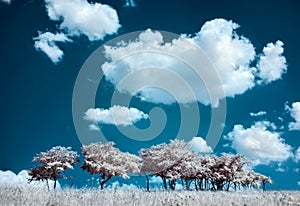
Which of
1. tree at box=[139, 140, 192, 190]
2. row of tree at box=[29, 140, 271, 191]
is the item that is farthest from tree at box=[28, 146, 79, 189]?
tree at box=[139, 140, 192, 190]

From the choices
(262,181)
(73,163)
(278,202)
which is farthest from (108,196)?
(262,181)

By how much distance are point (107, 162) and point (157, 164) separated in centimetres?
674

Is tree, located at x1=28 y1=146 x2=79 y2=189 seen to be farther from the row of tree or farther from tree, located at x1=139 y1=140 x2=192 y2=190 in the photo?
tree, located at x1=139 y1=140 x2=192 y2=190

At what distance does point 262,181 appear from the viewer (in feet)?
216

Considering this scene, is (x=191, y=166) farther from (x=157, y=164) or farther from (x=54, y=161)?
(x=54, y=161)

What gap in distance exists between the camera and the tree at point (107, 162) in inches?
1789

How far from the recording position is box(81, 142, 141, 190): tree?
45438mm

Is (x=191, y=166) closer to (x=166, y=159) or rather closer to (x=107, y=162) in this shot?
(x=166, y=159)

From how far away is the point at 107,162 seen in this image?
46594mm

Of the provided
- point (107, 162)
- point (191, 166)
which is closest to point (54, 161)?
point (107, 162)

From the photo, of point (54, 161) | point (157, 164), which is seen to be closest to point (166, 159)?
point (157, 164)

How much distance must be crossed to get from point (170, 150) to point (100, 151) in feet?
31.2

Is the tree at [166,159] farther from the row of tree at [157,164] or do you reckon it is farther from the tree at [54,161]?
the tree at [54,161]

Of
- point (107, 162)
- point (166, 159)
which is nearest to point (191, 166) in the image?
point (166, 159)
